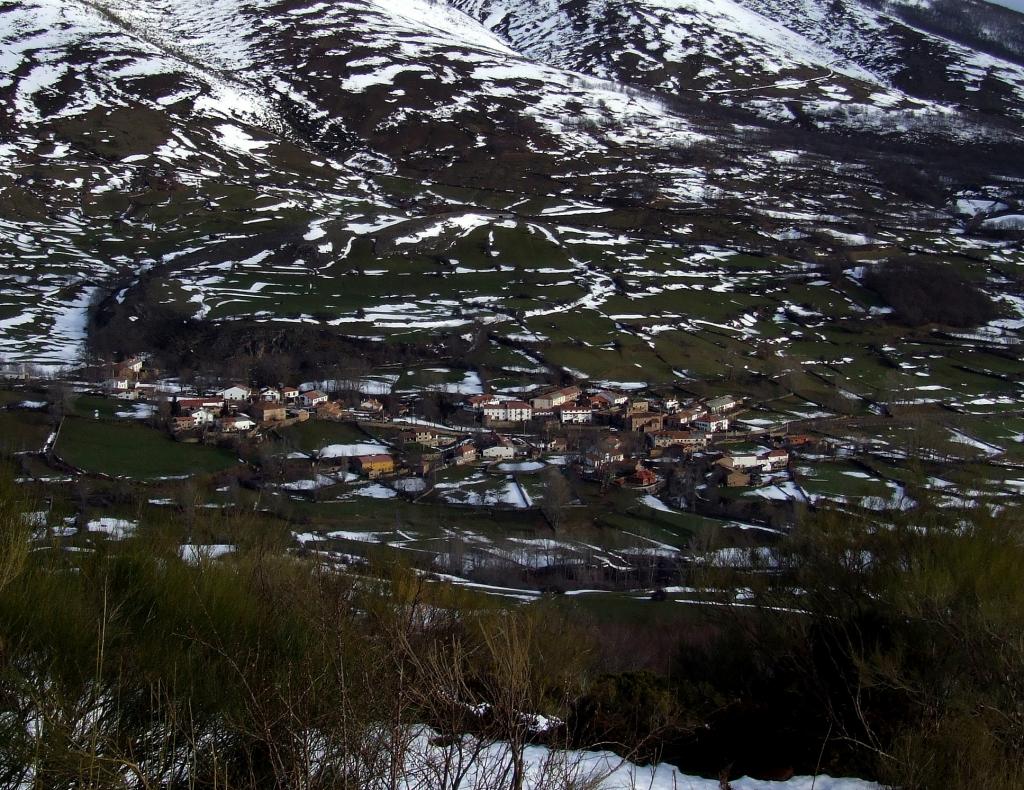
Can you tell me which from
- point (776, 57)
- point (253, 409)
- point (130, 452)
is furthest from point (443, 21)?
point (130, 452)

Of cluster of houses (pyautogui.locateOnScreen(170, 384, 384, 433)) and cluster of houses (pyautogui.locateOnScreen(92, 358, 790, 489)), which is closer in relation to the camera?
cluster of houses (pyautogui.locateOnScreen(92, 358, 790, 489))

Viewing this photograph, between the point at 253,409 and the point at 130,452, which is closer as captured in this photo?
the point at 130,452

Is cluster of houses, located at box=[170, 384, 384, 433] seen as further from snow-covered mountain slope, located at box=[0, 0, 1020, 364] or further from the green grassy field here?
snow-covered mountain slope, located at box=[0, 0, 1020, 364]

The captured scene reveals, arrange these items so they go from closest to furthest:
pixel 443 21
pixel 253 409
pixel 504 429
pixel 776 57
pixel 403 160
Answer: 1. pixel 253 409
2. pixel 504 429
3. pixel 403 160
4. pixel 776 57
5. pixel 443 21

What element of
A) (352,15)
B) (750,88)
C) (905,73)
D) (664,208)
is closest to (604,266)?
(664,208)

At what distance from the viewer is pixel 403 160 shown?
112 metres

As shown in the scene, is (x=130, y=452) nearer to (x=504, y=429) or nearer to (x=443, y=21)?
(x=504, y=429)

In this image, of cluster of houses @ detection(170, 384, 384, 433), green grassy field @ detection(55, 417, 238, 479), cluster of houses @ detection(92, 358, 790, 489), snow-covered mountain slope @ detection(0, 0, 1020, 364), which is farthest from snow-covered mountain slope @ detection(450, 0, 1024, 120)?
green grassy field @ detection(55, 417, 238, 479)

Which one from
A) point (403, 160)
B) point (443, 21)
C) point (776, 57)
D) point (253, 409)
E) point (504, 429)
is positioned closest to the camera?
point (253, 409)

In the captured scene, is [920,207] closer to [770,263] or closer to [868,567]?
[770,263]

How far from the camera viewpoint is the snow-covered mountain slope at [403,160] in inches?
2544

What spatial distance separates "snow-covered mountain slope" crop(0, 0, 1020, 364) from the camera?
→ 64.6 metres

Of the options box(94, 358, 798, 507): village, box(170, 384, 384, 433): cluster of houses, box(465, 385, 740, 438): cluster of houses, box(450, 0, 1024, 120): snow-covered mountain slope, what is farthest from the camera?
box(450, 0, 1024, 120): snow-covered mountain slope

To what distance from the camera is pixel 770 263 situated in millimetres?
74500
